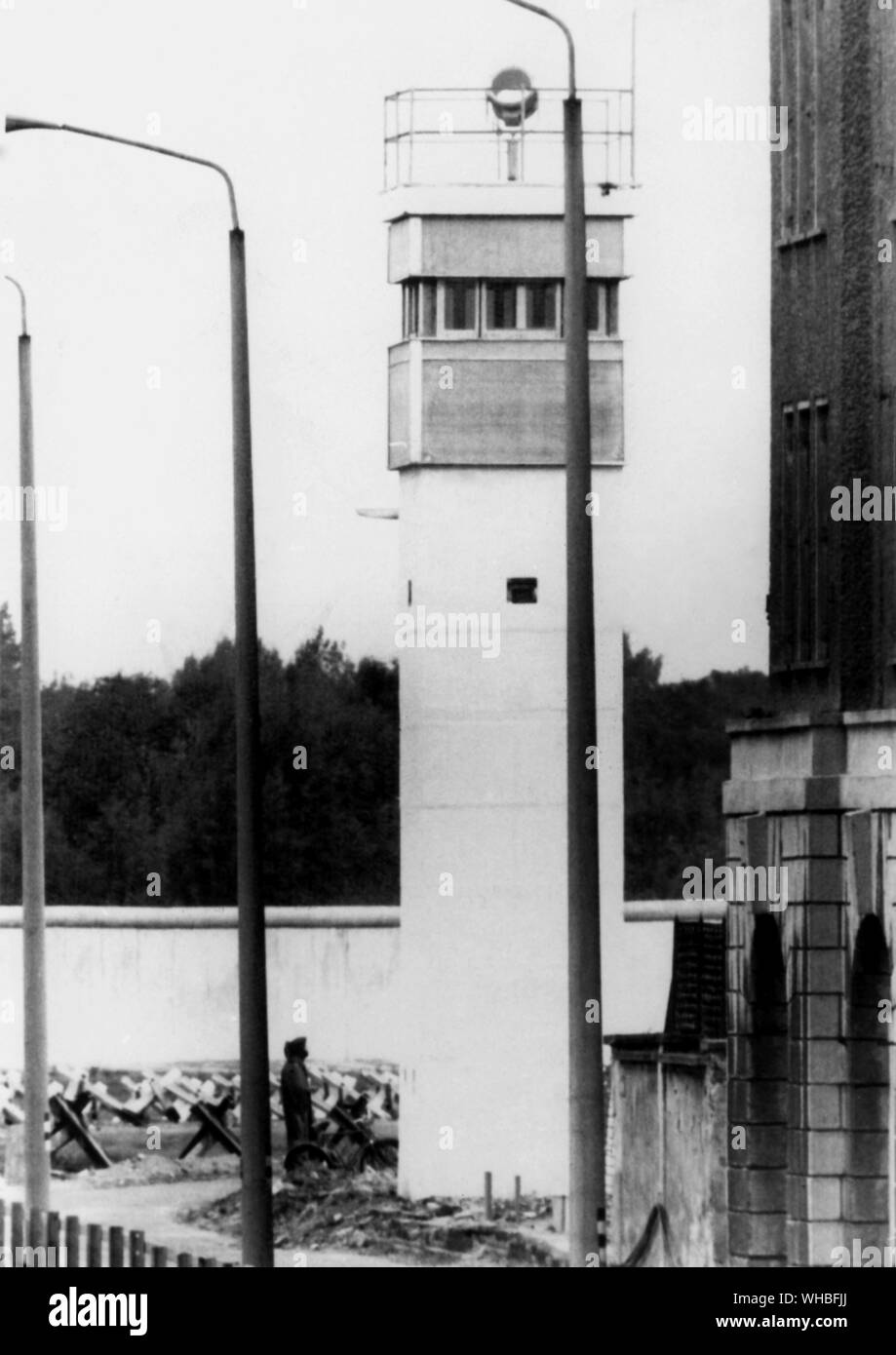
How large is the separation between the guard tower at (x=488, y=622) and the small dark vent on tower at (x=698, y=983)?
3.82 meters

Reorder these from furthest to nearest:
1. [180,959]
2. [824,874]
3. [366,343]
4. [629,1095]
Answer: [180,959], [366,343], [629,1095], [824,874]

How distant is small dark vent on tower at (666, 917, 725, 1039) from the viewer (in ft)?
82.4

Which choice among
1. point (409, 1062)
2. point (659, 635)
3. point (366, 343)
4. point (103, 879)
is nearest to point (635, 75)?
point (366, 343)

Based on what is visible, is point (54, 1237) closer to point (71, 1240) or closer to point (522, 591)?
point (71, 1240)

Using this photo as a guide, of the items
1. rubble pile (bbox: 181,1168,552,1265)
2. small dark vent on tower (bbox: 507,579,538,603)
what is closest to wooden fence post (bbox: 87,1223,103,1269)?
rubble pile (bbox: 181,1168,552,1265)

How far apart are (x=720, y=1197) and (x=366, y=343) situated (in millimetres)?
9314

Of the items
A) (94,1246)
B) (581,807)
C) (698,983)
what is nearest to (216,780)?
(698,983)

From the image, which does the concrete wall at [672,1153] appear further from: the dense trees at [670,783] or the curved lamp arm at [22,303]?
the dense trees at [670,783]

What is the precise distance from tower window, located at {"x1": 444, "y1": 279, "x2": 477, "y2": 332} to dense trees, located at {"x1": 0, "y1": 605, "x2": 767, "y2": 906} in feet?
27.4

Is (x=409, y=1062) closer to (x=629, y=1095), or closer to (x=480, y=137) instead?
(x=629, y=1095)

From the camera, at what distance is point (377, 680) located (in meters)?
40.2
